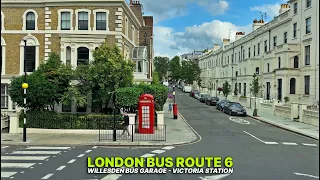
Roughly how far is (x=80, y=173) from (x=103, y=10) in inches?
809

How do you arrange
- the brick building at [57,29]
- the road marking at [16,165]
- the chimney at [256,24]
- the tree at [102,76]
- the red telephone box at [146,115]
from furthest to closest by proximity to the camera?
the chimney at [256,24], the brick building at [57,29], the tree at [102,76], the red telephone box at [146,115], the road marking at [16,165]

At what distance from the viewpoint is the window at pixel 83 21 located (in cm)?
2919

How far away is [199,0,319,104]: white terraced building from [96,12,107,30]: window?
22109mm

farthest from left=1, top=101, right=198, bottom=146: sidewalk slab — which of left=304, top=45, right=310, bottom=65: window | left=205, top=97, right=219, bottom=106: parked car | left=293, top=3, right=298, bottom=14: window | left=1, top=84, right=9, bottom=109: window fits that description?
left=205, top=97, right=219, bottom=106: parked car

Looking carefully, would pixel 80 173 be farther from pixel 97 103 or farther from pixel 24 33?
pixel 24 33

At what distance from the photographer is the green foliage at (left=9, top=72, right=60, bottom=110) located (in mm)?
22109

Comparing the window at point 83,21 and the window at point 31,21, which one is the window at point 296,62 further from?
the window at point 31,21

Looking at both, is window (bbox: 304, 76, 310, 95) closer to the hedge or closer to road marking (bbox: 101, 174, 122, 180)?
the hedge

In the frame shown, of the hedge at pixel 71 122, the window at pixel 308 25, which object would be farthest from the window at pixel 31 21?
the window at pixel 308 25

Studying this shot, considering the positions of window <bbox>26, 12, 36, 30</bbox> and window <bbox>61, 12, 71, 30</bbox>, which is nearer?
window <bbox>61, 12, 71, 30</bbox>

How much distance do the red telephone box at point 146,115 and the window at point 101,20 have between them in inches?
431

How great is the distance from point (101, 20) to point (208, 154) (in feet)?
61.2

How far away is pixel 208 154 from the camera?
14.9 meters

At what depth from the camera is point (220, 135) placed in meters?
21.6
